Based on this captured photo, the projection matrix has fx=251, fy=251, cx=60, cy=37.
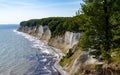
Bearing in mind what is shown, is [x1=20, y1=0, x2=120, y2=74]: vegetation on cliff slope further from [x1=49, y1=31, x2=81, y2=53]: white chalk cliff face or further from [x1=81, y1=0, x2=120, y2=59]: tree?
[x1=49, y1=31, x2=81, y2=53]: white chalk cliff face

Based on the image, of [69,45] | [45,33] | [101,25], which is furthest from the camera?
[45,33]

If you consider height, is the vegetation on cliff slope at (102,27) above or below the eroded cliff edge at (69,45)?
above

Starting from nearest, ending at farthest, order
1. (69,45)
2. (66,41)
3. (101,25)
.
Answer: (101,25), (69,45), (66,41)

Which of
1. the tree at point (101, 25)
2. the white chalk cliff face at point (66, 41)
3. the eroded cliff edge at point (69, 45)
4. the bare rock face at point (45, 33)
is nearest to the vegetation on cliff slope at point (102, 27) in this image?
the tree at point (101, 25)

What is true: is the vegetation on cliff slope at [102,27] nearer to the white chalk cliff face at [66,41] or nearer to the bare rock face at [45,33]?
the white chalk cliff face at [66,41]

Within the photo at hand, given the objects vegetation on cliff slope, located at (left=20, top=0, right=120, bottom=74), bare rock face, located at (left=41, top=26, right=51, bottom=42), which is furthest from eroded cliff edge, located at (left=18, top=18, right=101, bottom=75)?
vegetation on cliff slope, located at (left=20, top=0, right=120, bottom=74)

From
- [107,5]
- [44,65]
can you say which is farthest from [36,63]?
[107,5]

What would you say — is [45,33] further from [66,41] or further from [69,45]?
[69,45]

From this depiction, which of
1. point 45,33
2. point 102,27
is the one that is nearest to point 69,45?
point 102,27
